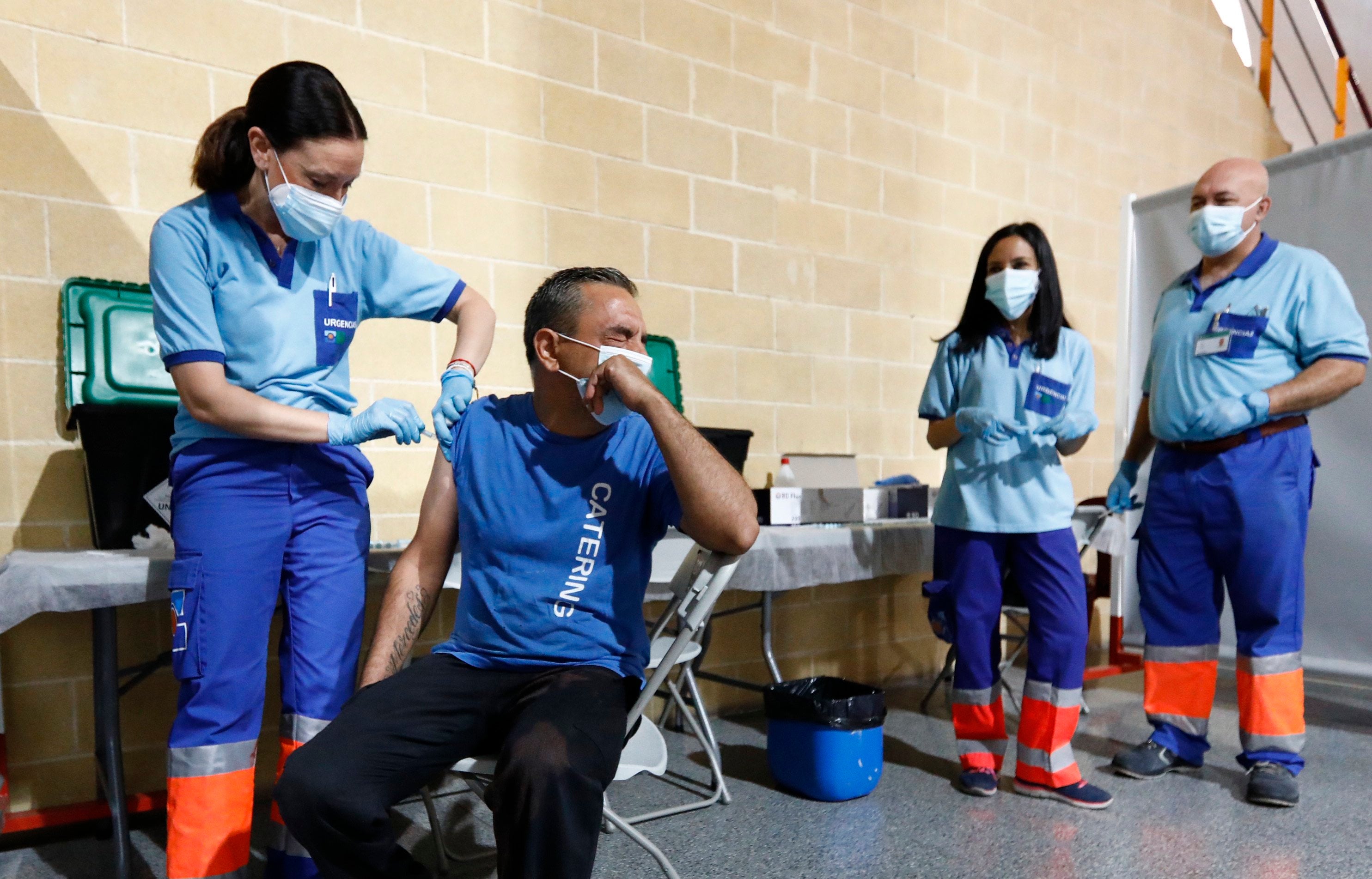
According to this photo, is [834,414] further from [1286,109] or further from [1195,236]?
[1286,109]

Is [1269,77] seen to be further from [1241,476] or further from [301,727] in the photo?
[301,727]

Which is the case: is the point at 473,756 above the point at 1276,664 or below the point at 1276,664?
above

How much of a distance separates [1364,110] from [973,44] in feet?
8.62

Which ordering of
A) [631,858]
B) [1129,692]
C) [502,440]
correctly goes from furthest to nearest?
[1129,692] → [631,858] → [502,440]

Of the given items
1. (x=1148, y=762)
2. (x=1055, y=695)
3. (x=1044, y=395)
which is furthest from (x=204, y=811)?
(x=1148, y=762)

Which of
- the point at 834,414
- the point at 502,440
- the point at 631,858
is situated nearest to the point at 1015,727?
the point at 834,414

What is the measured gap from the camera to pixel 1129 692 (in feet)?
11.4

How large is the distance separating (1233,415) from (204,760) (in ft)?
7.56

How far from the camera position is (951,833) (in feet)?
6.88

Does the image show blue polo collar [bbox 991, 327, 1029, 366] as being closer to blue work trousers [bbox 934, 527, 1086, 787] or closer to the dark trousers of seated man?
blue work trousers [bbox 934, 527, 1086, 787]

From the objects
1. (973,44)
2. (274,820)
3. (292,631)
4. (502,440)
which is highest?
(973,44)

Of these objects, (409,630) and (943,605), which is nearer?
(409,630)

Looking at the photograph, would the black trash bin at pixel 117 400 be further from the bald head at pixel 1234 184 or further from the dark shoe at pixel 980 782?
the bald head at pixel 1234 184

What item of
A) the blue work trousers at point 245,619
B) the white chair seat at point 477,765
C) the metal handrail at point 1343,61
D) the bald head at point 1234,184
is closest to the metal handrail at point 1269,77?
the metal handrail at point 1343,61
